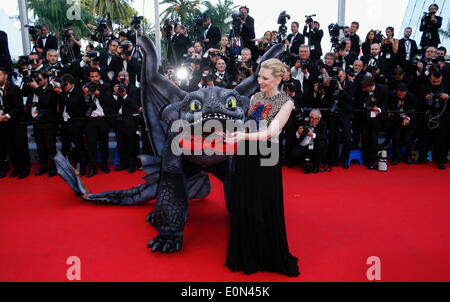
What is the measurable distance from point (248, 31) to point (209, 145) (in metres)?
5.09

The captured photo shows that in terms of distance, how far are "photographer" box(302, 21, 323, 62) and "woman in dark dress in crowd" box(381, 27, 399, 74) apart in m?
1.15

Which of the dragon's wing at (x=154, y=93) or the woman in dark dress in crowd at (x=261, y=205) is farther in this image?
the dragon's wing at (x=154, y=93)

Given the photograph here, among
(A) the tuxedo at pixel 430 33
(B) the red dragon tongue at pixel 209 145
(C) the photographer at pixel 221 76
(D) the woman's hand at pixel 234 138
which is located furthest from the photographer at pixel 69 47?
(A) the tuxedo at pixel 430 33

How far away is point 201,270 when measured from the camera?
7.18 ft

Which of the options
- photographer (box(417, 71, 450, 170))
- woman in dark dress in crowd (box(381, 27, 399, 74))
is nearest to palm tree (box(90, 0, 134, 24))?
woman in dark dress in crowd (box(381, 27, 399, 74))

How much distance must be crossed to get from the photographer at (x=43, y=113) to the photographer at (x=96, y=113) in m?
0.52

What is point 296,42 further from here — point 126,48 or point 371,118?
point 126,48

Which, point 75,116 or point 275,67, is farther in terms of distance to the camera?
point 75,116

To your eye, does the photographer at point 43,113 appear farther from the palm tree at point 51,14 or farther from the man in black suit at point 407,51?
the palm tree at point 51,14

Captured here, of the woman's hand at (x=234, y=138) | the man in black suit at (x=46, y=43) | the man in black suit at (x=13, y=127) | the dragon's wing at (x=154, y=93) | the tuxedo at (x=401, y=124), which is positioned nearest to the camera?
the woman's hand at (x=234, y=138)

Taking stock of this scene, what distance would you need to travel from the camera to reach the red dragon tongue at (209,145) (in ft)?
6.42

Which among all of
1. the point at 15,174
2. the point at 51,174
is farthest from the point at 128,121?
the point at 15,174

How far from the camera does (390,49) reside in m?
6.06

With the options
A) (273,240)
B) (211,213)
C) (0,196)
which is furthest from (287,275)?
(0,196)
